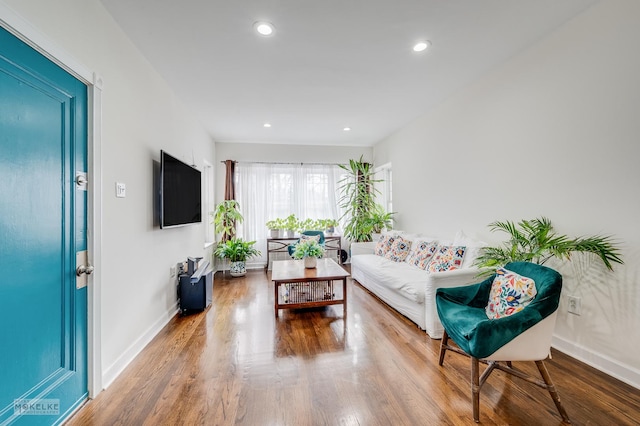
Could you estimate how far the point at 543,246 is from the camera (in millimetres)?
2115

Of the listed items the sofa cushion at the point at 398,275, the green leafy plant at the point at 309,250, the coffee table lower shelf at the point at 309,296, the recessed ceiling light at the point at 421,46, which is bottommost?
the coffee table lower shelf at the point at 309,296

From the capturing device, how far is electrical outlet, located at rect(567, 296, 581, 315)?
218 centimetres

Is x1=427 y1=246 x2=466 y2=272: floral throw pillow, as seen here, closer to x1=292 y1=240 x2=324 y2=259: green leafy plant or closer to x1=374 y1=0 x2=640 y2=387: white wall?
x1=374 y1=0 x2=640 y2=387: white wall

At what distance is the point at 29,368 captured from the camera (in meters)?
1.38

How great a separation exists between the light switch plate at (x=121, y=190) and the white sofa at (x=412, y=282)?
275cm

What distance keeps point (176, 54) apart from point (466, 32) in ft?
8.39

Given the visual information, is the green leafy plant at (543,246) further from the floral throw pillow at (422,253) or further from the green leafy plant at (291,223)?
the green leafy plant at (291,223)

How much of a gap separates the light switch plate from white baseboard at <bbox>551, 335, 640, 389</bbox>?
380 cm

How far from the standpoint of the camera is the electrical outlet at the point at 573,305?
7.14 feet

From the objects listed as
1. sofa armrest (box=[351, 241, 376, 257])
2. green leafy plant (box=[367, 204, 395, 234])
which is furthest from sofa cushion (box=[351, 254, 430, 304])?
green leafy plant (box=[367, 204, 395, 234])

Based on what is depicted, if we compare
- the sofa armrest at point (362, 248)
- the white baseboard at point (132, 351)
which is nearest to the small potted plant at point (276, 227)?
the sofa armrest at point (362, 248)

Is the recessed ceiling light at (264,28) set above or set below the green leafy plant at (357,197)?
above

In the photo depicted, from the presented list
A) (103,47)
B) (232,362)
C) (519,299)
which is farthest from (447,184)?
(103,47)

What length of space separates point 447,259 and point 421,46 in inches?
86.3
